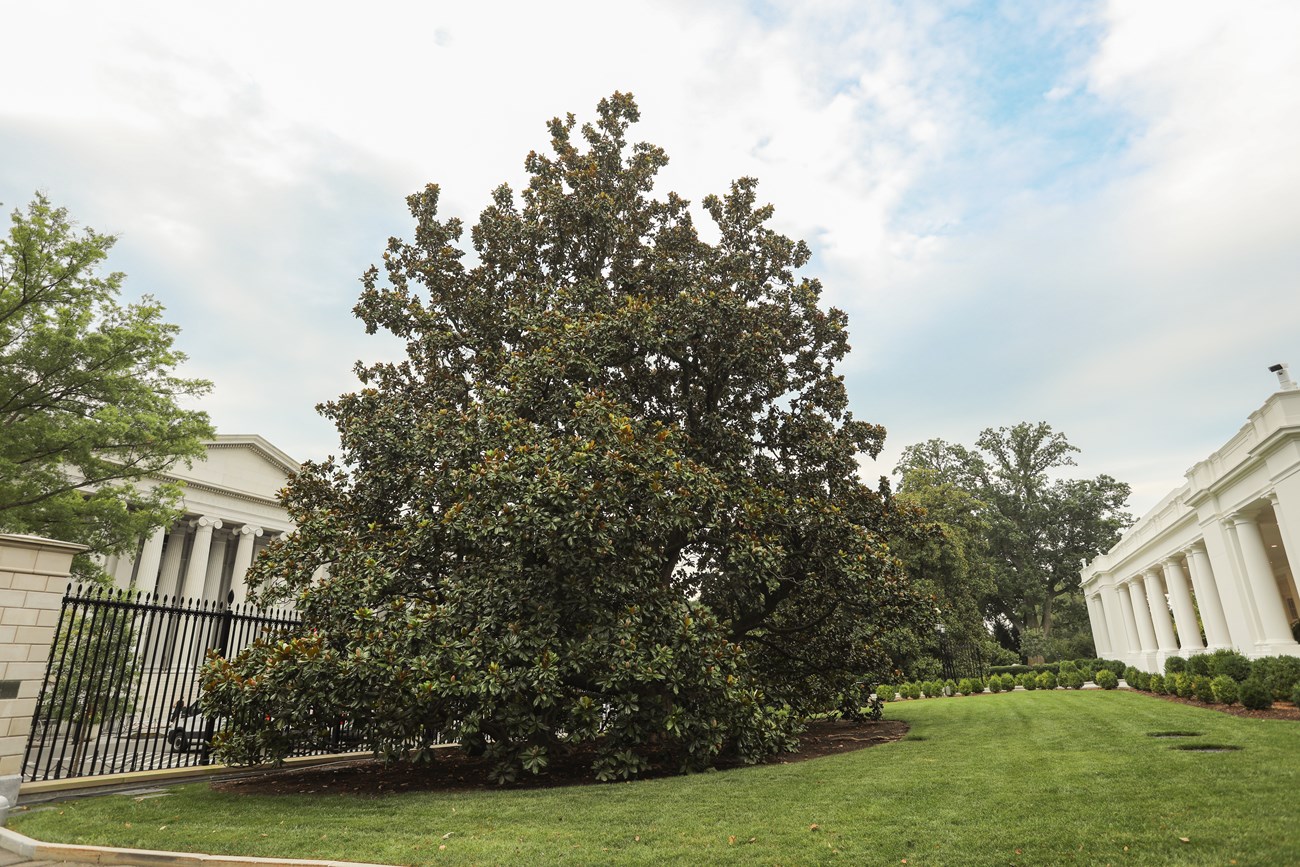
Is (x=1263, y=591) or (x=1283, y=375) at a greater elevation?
(x=1283, y=375)

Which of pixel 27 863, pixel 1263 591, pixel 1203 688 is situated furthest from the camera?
pixel 1263 591

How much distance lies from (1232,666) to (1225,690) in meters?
1.79

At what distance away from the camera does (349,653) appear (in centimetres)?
1015

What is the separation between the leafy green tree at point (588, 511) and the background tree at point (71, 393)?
8.25 meters

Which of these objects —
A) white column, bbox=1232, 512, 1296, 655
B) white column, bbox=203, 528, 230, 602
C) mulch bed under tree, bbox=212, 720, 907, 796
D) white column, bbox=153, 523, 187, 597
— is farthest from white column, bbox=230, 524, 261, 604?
white column, bbox=1232, 512, 1296, 655

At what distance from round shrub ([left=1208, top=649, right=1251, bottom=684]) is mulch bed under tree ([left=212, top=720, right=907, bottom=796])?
9.59 metres

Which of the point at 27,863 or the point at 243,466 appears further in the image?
the point at 243,466

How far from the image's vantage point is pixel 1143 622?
3334 centimetres

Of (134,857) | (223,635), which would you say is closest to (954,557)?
(223,635)

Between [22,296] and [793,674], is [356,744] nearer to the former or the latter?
[793,674]

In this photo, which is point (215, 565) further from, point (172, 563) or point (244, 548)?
point (172, 563)

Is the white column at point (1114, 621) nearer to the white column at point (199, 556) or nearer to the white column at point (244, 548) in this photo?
the white column at point (244, 548)

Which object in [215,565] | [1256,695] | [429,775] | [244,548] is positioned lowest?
[429,775]

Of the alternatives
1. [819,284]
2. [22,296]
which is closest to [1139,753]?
[819,284]
